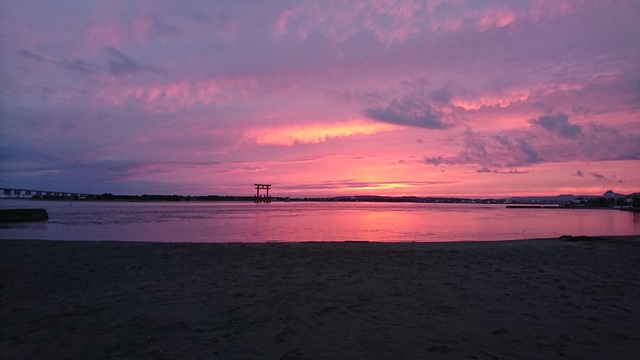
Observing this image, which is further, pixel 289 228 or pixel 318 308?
pixel 289 228

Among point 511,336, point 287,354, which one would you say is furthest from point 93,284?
point 511,336

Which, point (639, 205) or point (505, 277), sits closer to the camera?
point (505, 277)

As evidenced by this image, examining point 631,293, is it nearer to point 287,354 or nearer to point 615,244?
point 287,354

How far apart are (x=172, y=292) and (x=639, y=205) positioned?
116251 mm

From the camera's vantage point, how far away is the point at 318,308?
721 centimetres

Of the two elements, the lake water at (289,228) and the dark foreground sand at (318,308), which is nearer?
the dark foreground sand at (318,308)

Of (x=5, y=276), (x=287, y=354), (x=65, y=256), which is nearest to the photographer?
(x=287, y=354)

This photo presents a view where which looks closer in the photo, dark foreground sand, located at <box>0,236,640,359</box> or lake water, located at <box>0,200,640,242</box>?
dark foreground sand, located at <box>0,236,640,359</box>

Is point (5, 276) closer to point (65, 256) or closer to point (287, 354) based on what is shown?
point (65, 256)

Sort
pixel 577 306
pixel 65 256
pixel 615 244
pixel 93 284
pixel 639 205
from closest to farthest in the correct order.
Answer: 1. pixel 577 306
2. pixel 93 284
3. pixel 65 256
4. pixel 615 244
5. pixel 639 205

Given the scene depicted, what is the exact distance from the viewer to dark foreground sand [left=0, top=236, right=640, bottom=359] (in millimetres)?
5344

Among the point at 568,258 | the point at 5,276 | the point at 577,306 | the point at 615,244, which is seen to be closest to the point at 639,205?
the point at 615,244

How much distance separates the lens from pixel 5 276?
10.1 m

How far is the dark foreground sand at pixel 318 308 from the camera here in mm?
5344
